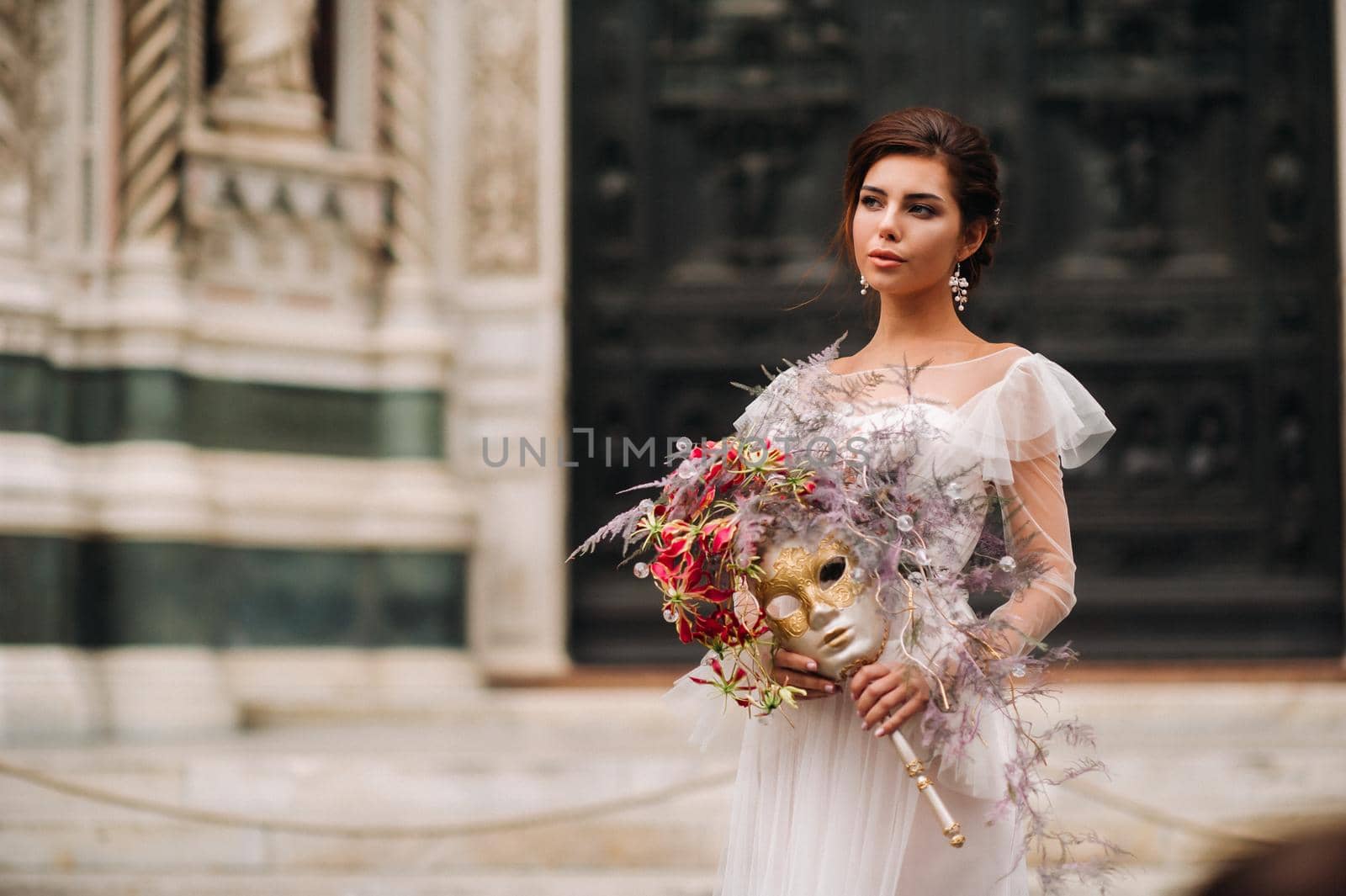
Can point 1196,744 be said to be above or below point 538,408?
below

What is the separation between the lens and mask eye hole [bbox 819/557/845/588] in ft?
7.79

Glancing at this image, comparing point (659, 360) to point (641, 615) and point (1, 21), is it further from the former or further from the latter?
point (1, 21)

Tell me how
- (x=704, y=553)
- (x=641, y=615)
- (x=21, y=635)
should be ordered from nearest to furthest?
(x=704, y=553), (x=21, y=635), (x=641, y=615)

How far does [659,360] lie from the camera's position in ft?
27.1

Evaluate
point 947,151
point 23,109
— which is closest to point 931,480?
point 947,151

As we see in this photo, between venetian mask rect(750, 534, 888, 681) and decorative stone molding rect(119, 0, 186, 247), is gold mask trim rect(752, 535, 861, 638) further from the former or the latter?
decorative stone molding rect(119, 0, 186, 247)

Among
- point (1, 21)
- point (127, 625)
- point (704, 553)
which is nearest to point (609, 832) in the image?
point (127, 625)

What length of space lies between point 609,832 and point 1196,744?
209 centimetres

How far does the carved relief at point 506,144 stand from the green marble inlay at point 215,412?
32.5 inches

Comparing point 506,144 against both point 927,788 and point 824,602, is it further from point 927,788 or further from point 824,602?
point 927,788

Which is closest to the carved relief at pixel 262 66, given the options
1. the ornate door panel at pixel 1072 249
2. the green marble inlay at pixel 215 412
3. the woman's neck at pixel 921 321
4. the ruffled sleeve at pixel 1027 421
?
the green marble inlay at pixel 215 412

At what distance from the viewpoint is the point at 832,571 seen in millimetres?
2391

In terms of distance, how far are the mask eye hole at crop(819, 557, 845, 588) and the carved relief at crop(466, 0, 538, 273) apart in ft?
19.3

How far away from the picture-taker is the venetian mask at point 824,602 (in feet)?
7.68
